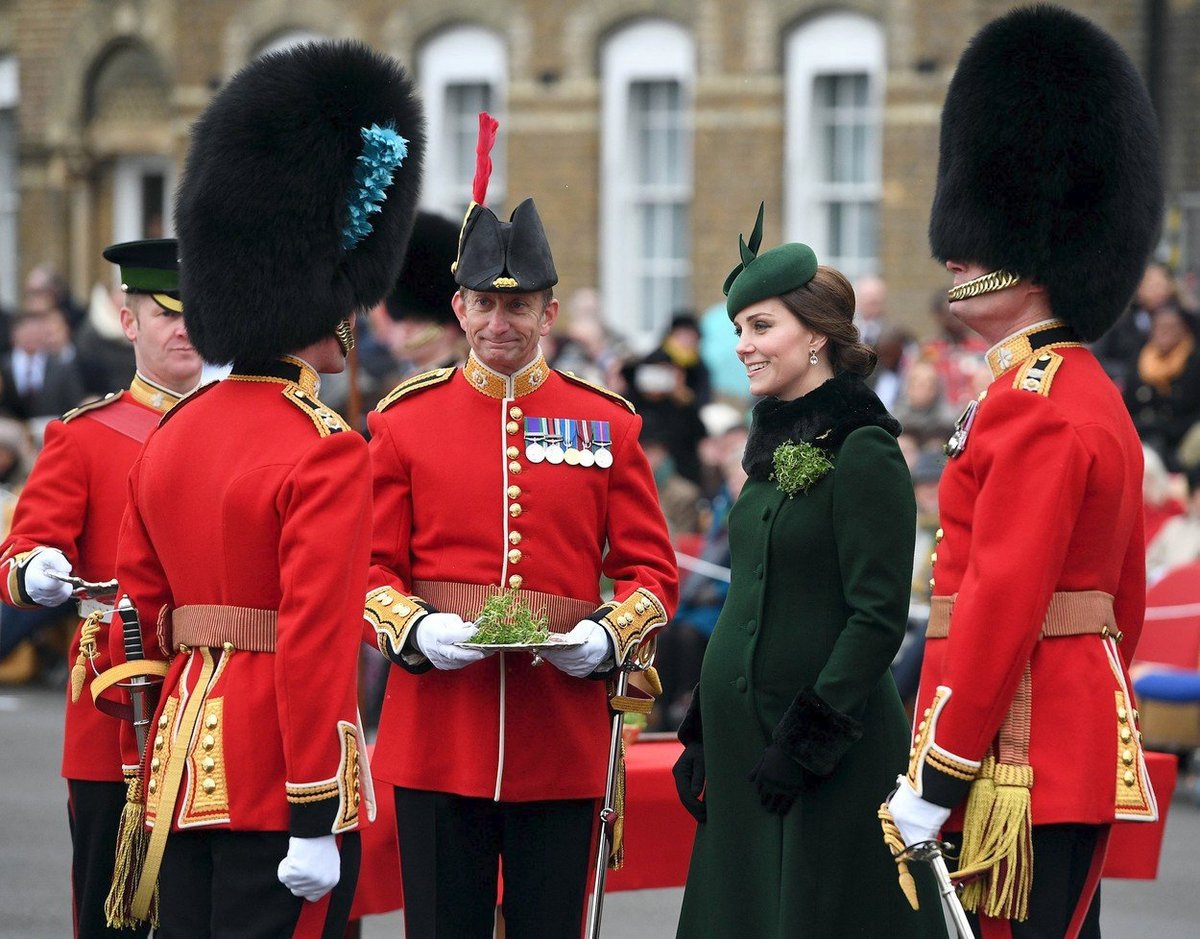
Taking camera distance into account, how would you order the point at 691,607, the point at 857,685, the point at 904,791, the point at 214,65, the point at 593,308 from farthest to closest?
the point at 214,65 < the point at 593,308 < the point at 691,607 < the point at 857,685 < the point at 904,791

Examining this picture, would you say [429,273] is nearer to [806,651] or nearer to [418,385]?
[418,385]

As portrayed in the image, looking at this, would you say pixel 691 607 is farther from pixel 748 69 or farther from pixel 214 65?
pixel 214 65

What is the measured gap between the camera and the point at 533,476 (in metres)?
5.11

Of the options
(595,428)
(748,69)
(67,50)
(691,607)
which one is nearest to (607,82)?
(748,69)

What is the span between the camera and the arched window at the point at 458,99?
18844mm

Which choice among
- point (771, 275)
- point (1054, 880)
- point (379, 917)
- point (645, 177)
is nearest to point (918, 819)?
point (1054, 880)

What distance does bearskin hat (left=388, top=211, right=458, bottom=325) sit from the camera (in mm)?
6824

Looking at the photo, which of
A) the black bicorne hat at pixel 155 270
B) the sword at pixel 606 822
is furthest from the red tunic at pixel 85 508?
the sword at pixel 606 822

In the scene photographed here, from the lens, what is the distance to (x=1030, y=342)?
4.61m

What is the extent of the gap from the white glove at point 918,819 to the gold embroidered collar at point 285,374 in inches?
59.8

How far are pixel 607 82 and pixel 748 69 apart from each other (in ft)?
4.64

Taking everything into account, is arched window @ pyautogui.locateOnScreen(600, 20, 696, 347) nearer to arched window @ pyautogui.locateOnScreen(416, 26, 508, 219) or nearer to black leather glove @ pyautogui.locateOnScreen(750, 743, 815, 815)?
arched window @ pyautogui.locateOnScreen(416, 26, 508, 219)

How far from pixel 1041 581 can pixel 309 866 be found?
5.18 ft

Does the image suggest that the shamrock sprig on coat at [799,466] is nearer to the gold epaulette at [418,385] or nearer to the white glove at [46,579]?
the gold epaulette at [418,385]
